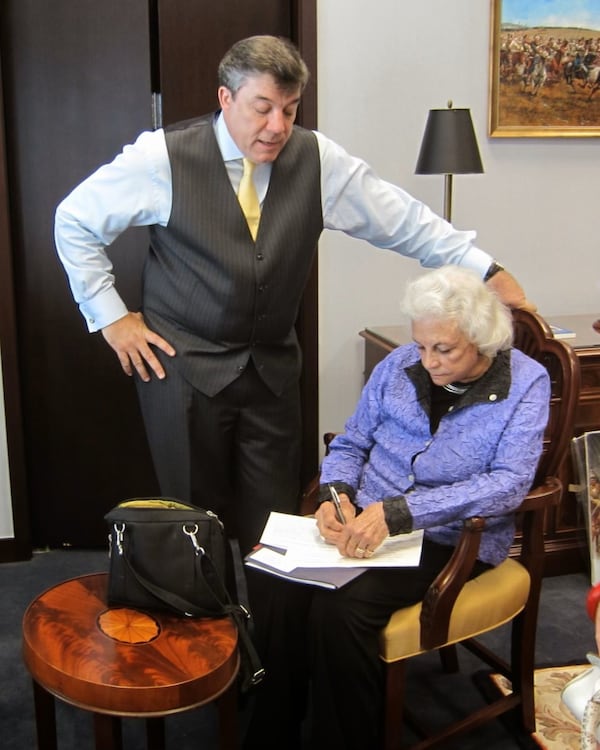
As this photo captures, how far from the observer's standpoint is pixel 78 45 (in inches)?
109

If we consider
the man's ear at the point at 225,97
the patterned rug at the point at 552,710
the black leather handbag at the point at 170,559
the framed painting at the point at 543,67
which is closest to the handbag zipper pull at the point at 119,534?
the black leather handbag at the point at 170,559

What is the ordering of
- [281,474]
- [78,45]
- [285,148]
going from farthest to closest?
1. [78,45]
2. [281,474]
3. [285,148]

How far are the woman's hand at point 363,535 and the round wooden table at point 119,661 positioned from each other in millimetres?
290

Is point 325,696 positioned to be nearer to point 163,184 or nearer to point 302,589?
point 302,589

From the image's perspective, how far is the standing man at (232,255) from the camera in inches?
73.8

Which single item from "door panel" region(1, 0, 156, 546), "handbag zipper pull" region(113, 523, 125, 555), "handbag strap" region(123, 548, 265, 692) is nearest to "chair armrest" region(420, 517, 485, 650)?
"handbag strap" region(123, 548, 265, 692)

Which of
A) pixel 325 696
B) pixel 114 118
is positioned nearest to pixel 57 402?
pixel 114 118

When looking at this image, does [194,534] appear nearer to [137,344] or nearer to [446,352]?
[137,344]

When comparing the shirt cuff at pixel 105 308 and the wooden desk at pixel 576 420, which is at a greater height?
the shirt cuff at pixel 105 308

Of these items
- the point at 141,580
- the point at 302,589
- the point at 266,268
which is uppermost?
the point at 266,268

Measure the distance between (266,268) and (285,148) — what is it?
0.28 meters

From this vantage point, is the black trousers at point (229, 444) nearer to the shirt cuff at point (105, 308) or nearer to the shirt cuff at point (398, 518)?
the shirt cuff at point (105, 308)

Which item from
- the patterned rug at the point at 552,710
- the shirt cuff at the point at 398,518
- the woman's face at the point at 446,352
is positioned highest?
the woman's face at the point at 446,352

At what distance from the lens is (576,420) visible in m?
2.75
